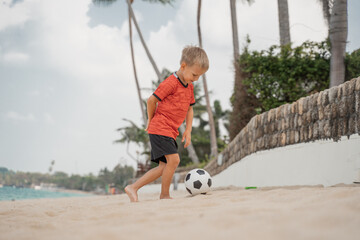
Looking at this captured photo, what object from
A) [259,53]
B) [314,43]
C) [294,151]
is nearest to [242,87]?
[259,53]

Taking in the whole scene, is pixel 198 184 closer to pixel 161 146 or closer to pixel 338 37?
pixel 161 146

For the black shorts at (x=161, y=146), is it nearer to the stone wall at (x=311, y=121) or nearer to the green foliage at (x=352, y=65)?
the stone wall at (x=311, y=121)

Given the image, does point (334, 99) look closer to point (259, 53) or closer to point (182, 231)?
point (182, 231)

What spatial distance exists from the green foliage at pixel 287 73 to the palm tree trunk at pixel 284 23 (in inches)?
80.7

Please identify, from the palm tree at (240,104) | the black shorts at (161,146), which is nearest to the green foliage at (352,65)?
the palm tree at (240,104)

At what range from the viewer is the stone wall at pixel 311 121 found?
3.76 meters

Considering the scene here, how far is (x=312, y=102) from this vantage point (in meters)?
4.41

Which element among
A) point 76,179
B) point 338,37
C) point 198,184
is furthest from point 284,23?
point 76,179

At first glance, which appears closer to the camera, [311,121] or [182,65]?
[182,65]

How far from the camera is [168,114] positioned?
156 inches

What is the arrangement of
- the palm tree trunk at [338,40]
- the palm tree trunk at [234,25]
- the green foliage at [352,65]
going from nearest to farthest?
1. the palm tree trunk at [338,40]
2. the green foliage at [352,65]
3. the palm tree trunk at [234,25]

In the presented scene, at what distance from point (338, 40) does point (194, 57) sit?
220 inches

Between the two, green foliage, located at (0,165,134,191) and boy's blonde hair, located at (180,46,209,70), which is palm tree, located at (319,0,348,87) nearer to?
boy's blonde hair, located at (180,46,209,70)

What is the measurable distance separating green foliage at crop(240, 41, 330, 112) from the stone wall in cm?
216
